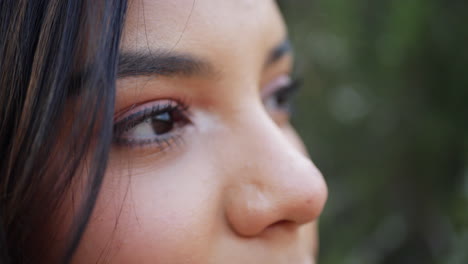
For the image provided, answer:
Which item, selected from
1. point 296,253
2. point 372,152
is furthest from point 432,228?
point 296,253

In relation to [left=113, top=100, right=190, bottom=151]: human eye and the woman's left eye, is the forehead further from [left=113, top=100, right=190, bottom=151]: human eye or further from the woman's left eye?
the woman's left eye

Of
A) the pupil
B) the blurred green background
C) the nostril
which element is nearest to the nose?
the nostril

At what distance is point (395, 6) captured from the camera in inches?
61.8

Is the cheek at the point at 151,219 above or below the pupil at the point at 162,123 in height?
below

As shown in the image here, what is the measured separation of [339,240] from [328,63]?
58 cm

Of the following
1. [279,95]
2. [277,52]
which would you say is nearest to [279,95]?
[279,95]

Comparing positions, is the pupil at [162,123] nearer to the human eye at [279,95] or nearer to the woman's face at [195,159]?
the woman's face at [195,159]

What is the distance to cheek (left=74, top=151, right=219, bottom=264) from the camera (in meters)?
0.80

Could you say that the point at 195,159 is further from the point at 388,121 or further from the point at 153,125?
the point at 388,121

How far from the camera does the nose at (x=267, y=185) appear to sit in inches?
33.0

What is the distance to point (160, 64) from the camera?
829 millimetres

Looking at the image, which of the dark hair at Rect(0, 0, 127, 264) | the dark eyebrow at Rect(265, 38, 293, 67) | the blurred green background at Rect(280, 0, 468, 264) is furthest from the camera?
the blurred green background at Rect(280, 0, 468, 264)

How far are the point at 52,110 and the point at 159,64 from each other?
17 centimetres

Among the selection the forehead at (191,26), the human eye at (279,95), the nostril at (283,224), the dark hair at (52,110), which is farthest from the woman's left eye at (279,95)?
the dark hair at (52,110)
